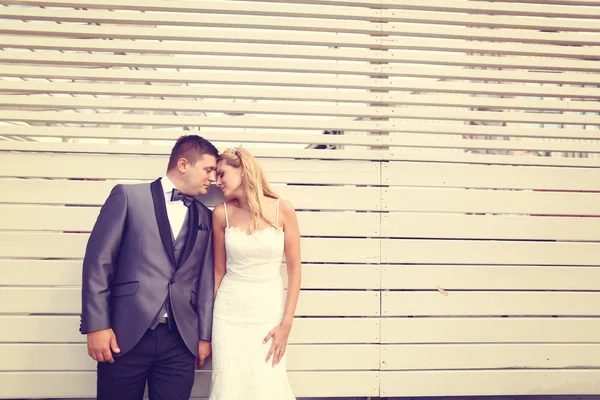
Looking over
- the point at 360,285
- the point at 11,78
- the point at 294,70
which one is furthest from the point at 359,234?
the point at 11,78

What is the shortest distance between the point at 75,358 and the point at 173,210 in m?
1.58

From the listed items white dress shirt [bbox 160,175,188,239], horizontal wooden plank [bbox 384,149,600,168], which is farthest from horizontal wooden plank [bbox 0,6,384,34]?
white dress shirt [bbox 160,175,188,239]

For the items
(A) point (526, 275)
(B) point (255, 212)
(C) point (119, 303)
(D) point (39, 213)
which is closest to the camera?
(C) point (119, 303)

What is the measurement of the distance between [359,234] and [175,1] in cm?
257

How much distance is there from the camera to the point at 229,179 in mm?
3318

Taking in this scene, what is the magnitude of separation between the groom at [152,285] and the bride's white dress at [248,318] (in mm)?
146

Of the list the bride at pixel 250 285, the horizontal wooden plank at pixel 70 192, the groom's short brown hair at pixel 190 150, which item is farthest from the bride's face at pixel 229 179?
the horizontal wooden plank at pixel 70 192

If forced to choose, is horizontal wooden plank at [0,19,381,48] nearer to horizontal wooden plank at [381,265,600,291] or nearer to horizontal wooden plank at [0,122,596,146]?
horizontal wooden plank at [0,122,596,146]

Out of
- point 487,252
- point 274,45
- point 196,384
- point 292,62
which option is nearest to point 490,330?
point 487,252

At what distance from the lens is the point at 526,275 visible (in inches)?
155

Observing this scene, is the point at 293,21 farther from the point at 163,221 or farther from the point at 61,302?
the point at 61,302

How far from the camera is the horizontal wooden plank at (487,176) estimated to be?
3.91 metres

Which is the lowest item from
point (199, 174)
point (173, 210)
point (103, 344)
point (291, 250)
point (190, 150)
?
point (103, 344)

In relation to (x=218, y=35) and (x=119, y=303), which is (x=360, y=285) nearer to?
(x=119, y=303)
